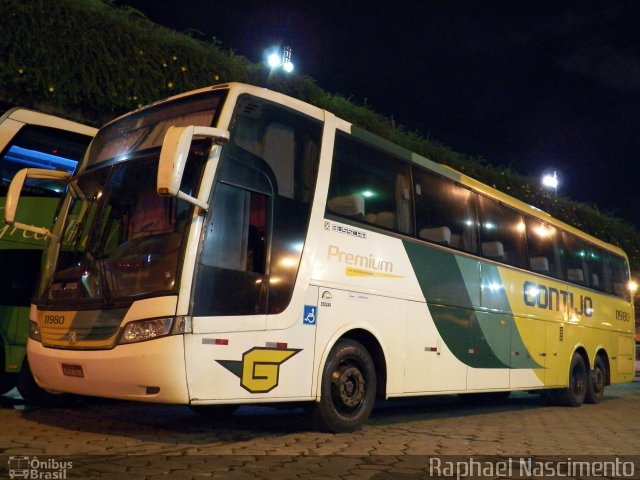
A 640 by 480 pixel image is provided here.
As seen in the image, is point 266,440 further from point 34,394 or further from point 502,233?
point 502,233

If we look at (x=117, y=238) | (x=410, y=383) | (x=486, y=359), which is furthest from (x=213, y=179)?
(x=486, y=359)

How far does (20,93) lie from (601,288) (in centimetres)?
1222

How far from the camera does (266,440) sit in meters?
6.32

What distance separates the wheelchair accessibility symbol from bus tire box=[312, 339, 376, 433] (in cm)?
52

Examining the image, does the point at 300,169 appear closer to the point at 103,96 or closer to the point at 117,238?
the point at 117,238

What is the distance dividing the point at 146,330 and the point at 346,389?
247 cm

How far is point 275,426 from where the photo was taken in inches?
293

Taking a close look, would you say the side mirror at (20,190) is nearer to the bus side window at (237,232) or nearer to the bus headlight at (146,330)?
the bus headlight at (146,330)

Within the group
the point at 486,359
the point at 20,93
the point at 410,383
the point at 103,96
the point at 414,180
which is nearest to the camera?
the point at 410,383

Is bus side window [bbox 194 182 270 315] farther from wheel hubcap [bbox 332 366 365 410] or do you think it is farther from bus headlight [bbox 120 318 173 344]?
wheel hubcap [bbox 332 366 365 410]

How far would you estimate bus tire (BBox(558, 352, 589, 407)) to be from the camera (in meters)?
12.4

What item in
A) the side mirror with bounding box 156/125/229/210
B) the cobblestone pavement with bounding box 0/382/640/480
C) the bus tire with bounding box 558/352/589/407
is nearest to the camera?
the cobblestone pavement with bounding box 0/382/640/480

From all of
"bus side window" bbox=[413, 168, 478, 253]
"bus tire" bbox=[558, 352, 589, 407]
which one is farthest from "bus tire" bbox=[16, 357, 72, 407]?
"bus tire" bbox=[558, 352, 589, 407]

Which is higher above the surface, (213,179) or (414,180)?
(414,180)
